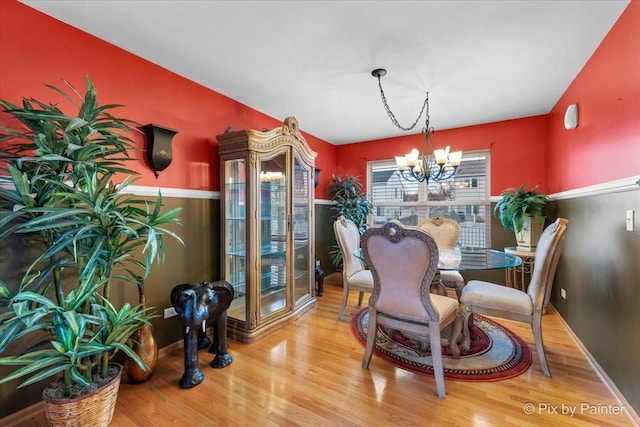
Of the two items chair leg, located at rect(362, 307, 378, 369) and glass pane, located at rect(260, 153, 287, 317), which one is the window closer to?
glass pane, located at rect(260, 153, 287, 317)

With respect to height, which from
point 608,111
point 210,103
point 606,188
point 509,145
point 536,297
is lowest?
point 536,297

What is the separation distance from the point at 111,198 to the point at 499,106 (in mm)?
3825

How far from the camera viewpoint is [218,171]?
107 inches

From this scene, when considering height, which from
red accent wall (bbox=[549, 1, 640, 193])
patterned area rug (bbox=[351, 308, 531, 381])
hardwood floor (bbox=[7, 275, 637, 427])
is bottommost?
hardwood floor (bbox=[7, 275, 637, 427])

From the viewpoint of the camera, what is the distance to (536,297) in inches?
76.7

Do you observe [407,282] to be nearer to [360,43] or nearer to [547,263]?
[547,263]

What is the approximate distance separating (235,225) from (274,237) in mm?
423

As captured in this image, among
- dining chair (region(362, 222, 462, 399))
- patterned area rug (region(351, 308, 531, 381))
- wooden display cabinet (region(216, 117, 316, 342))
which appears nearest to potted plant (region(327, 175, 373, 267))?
wooden display cabinet (region(216, 117, 316, 342))

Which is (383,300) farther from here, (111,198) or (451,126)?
(451,126)

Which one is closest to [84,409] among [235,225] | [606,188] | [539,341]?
[235,225]

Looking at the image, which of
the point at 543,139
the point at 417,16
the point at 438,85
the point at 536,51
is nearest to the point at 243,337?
the point at 417,16

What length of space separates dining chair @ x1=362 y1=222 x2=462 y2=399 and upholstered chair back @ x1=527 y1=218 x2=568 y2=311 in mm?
613

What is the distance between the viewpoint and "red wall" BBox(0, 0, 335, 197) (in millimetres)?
1575

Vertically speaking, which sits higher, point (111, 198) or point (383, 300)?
point (111, 198)
